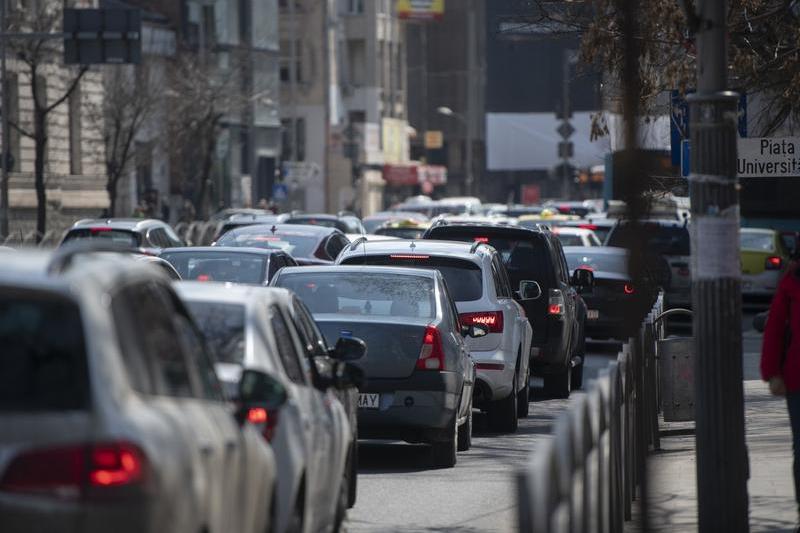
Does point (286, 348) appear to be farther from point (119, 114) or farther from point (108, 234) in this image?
point (119, 114)

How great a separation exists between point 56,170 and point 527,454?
38773 millimetres

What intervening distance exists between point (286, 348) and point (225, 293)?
385mm

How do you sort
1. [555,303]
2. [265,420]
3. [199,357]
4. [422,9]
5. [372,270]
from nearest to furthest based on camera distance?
[199,357], [265,420], [372,270], [555,303], [422,9]

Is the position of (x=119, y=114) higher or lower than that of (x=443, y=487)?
higher

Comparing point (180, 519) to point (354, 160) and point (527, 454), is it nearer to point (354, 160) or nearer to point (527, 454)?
point (527, 454)

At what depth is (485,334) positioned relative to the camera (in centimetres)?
1652

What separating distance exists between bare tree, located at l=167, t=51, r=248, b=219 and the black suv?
39581mm

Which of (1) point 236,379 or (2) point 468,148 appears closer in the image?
(1) point 236,379

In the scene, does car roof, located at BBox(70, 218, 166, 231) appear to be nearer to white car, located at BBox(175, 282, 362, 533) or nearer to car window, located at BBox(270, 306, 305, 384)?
white car, located at BBox(175, 282, 362, 533)

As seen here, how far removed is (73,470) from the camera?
17.3 ft

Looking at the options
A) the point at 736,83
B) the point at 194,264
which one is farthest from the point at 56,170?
the point at 736,83

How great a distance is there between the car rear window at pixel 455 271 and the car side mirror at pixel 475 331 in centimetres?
27

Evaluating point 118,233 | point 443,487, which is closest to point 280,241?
point 118,233

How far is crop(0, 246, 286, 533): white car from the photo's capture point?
5.25 meters
